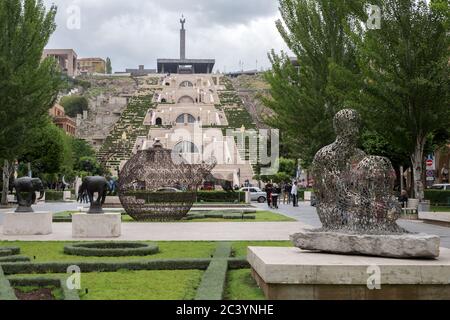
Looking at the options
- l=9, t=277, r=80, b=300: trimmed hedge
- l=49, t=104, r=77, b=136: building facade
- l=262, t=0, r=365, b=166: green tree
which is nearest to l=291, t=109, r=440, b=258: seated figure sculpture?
l=9, t=277, r=80, b=300: trimmed hedge

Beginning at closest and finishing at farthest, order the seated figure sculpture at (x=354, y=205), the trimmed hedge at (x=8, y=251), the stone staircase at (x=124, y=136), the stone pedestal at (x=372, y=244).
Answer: the stone pedestal at (x=372, y=244) < the seated figure sculpture at (x=354, y=205) < the trimmed hedge at (x=8, y=251) < the stone staircase at (x=124, y=136)

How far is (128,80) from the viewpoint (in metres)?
146

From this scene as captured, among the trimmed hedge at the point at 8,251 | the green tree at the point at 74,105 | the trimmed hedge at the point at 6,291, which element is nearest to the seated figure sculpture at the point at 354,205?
the trimmed hedge at the point at 6,291

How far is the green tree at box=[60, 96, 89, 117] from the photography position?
382 ft

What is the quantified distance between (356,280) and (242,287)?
1738 millimetres

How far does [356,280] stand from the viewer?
648cm

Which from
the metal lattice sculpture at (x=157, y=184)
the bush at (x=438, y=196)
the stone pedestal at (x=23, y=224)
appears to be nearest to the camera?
the stone pedestal at (x=23, y=224)

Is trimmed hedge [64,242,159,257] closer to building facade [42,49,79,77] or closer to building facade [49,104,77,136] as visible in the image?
building facade [49,104,77,136]

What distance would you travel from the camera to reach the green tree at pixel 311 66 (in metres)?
30.3

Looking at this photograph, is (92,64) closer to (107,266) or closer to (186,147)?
(186,147)

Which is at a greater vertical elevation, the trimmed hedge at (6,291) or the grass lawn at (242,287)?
the trimmed hedge at (6,291)

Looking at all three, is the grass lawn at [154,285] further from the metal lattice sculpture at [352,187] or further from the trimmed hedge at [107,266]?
the metal lattice sculpture at [352,187]

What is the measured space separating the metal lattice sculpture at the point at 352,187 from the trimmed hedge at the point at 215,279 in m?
1.60

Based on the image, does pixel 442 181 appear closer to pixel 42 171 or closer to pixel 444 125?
pixel 444 125
